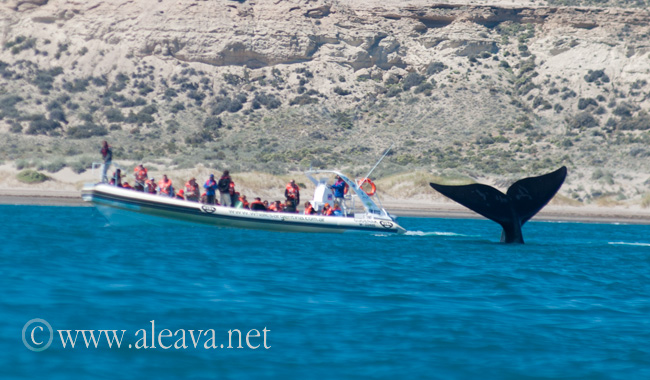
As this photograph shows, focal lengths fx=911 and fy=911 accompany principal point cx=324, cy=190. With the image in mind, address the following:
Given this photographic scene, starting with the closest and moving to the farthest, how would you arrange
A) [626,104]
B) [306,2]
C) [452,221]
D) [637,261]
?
[637,261] → [452,221] → [626,104] → [306,2]

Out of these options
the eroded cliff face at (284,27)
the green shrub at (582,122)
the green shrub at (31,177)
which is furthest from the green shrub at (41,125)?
the green shrub at (582,122)

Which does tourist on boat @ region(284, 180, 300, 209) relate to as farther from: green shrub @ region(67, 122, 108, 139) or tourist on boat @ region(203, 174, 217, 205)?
green shrub @ region(67, 122, 108, 139)

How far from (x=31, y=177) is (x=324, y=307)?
35.7 meters

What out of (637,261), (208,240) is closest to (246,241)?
(208,240)

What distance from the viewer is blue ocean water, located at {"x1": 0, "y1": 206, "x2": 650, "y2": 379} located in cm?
1048

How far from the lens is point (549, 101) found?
241 ft

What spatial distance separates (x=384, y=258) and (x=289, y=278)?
514 centimetres

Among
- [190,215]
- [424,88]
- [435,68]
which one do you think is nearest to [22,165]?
[190,215]

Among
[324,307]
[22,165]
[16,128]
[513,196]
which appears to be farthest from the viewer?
[16,128]

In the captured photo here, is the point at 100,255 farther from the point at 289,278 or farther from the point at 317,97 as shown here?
the point at 317,97

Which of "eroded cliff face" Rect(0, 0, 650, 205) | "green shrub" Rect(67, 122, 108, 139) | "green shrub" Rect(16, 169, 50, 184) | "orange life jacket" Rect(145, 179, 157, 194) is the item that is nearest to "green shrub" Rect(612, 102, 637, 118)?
"eroded cliff face" Rect(0, 0, 650, 205)

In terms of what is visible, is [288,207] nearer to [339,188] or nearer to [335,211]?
[335,211]

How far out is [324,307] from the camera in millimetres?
14102

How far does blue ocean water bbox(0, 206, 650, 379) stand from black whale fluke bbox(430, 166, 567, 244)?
1196 mm
